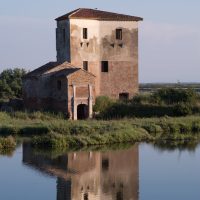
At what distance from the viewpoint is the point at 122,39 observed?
40.6 metres

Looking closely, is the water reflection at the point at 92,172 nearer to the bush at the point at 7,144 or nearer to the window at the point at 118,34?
the bush at the point at 7,144

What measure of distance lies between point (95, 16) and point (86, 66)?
10.1ft

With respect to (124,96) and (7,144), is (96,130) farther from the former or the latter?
(124,96)

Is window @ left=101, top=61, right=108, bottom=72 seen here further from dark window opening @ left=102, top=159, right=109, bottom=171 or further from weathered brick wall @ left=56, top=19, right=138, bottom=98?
dark window opening @ left=102, top=159, right=109, bottom=171

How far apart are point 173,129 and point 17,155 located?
32.6 feet

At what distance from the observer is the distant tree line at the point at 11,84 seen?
49.0 m

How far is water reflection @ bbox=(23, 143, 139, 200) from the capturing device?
18.4 meters

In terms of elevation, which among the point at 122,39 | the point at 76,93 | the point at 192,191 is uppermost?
the point at 122,39

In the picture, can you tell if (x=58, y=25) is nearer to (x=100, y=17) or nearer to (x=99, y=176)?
(x=100, y=17)

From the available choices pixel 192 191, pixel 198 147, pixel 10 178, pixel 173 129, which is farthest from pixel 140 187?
pixel 173 129

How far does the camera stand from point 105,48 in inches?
1593

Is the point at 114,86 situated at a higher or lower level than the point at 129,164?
higher

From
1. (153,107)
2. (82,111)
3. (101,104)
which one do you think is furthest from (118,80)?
(82,111)

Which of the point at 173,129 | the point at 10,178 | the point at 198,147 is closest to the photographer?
the point at 10,178
